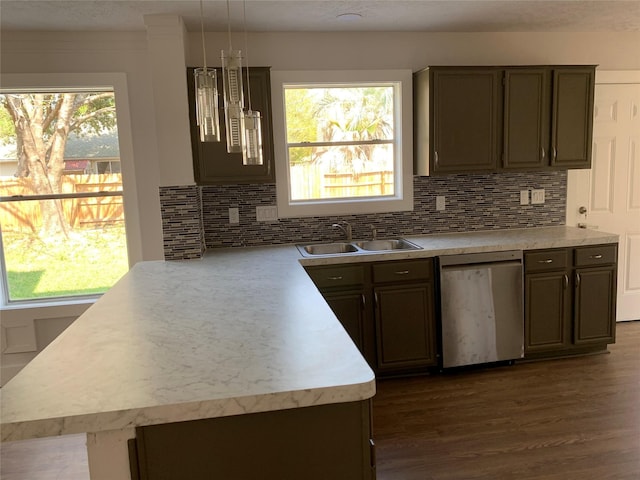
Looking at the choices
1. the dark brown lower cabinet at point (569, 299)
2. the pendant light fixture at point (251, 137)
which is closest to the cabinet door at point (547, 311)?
the dark brown lower cabinet at point (569, 299)

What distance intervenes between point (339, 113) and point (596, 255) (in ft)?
7.06

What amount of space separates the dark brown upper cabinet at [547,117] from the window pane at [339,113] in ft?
2.90

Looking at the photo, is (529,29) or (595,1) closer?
(595,1)

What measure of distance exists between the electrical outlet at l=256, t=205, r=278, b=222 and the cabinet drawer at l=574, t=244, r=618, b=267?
7.23ft

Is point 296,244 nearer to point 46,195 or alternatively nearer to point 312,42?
point 312,42

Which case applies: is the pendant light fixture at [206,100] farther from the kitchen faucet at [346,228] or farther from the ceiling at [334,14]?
the kitchen faucet at [346,228]

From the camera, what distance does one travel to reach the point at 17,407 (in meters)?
1.29

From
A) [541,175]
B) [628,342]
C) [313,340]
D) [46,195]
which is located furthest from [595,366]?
[46,195]

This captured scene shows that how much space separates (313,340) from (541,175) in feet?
10.4

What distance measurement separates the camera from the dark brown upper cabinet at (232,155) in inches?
132

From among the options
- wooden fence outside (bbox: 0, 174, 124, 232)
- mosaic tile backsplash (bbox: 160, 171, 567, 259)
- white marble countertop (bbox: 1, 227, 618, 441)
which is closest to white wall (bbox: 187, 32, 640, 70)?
mosaic tile backsplash (bbox: 160, 171, 567, 259)

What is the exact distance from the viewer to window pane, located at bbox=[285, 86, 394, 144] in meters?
3.80

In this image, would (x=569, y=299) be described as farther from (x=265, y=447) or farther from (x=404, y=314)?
(x=265, y=447)

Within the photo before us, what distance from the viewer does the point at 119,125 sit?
11.6 feet
